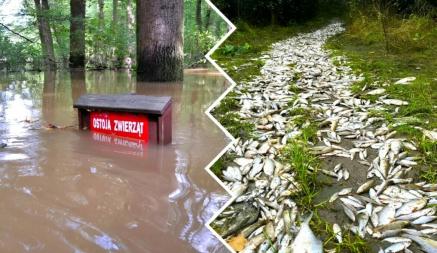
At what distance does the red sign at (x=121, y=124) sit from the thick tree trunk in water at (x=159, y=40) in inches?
132

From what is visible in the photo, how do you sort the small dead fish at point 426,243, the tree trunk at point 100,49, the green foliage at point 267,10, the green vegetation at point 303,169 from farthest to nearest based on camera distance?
the tree trunk at point 100,49 → the green foliage at point 267,10 → the green vegetation at point 303,169 → the small dead fish at point 426,243

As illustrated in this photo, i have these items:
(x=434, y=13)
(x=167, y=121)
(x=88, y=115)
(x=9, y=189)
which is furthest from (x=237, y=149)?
(x=434, y=13)

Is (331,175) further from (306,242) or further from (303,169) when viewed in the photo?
(306,242)

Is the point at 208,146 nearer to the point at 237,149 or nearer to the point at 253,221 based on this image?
the point at 237,149

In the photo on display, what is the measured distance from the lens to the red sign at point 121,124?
153 inches

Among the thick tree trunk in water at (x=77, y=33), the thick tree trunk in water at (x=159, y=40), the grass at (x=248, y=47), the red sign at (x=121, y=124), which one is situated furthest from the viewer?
the thick tree trunk in water at (x=77, y=33)

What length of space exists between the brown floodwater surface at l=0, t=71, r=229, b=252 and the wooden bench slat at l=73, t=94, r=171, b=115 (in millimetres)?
260

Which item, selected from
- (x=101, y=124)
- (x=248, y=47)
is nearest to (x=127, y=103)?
(x=101, y=124)

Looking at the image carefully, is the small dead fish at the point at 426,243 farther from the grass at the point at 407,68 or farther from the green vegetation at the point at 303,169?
the grass at the point at 407,68

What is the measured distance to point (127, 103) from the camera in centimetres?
389

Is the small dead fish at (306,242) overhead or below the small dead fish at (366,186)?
below

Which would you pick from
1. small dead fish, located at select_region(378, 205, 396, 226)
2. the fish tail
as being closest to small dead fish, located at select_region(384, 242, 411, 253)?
small dead fish, located at select_region(378, 205, 396, 226)

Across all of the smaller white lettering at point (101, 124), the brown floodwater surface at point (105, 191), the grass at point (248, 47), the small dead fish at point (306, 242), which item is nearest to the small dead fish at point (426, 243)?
the small dead fish at point (306, 242)

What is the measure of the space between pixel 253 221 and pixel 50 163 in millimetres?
1593
